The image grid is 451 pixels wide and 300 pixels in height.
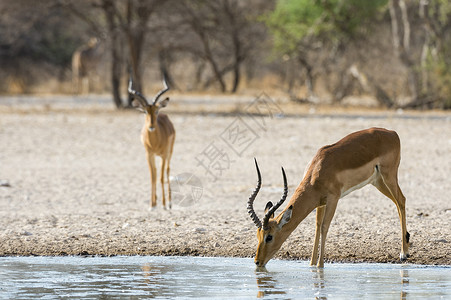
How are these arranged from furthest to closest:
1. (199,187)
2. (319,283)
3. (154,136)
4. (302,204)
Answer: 1. (199,187)
2. (154,136)
3. (302,204)
4. (319,283)

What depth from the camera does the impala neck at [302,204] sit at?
6008 mm

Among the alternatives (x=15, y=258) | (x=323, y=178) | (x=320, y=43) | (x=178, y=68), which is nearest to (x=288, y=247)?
(x=323, y=178)

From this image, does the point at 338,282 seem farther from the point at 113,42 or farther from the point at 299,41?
the point at 299,41

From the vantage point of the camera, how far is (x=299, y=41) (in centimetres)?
2148

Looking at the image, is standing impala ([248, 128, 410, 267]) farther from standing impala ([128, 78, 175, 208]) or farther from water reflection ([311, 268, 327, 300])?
standing impala ([128, 78, 175, 208])

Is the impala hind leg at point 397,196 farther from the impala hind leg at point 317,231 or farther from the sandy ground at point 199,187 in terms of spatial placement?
the impala hind leg at point 317,231

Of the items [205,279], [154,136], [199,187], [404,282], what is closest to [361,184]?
[404,282]

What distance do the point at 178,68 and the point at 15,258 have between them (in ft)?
100

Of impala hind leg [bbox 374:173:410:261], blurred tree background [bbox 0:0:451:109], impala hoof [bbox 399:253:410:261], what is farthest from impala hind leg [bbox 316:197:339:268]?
blurred tree background [bbox 0:0:451:109]

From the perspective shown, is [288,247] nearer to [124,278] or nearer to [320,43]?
[124,278]

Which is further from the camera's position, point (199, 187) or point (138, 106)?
point (199, 187)

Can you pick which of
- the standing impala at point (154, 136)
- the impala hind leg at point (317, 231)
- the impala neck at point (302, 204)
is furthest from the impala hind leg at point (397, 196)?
the standing impala at point (154, 136)

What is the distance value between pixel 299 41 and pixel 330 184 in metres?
15.7

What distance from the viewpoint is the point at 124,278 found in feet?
19.7
